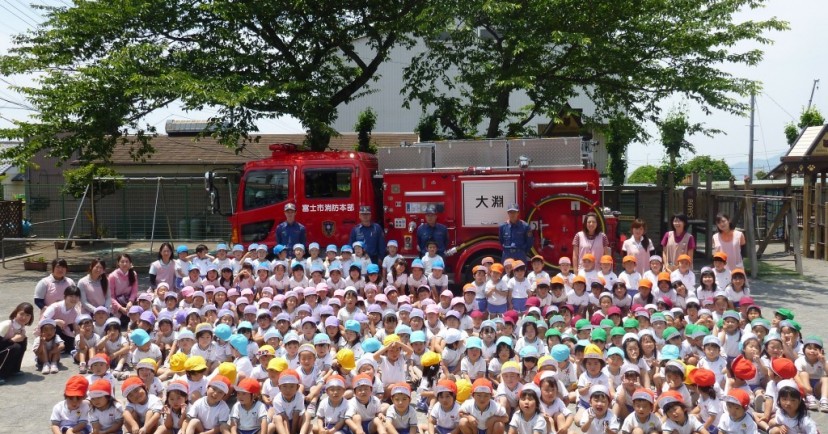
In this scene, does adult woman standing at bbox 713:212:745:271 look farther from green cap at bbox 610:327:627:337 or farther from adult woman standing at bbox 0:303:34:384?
adult woman standing at bbox 0:303:34:384

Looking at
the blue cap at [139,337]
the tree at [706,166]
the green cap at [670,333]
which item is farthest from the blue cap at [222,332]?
the tree at [706,166]

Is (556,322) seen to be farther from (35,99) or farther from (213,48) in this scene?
(35,99)

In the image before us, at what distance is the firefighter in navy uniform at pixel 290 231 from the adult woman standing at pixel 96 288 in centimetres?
278

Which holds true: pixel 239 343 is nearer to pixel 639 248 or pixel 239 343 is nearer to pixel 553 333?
pixel 553 333

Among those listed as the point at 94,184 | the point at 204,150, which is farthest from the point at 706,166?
the point at 94,184

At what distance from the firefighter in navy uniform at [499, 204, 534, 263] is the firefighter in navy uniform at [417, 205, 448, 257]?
1031mm

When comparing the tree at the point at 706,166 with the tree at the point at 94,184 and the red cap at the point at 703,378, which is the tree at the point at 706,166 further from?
the red cap at the point at 703,378

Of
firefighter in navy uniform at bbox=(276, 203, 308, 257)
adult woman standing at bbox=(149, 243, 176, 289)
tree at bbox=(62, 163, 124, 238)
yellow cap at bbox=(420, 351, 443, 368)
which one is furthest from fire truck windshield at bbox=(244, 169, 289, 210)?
tree at bbox=(62, 163, 124, 238)

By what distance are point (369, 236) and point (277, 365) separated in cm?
476

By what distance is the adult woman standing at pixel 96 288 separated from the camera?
10.4 metres

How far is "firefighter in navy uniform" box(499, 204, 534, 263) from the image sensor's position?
11.3m

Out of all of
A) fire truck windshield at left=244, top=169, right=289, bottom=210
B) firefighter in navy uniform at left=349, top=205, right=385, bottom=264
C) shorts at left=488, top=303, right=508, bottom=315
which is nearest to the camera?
shorts at left=488, top=303, right=508, bottom=315

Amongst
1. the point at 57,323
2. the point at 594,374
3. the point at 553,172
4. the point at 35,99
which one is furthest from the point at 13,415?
the point at 35,99

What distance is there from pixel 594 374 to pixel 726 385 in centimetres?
127
